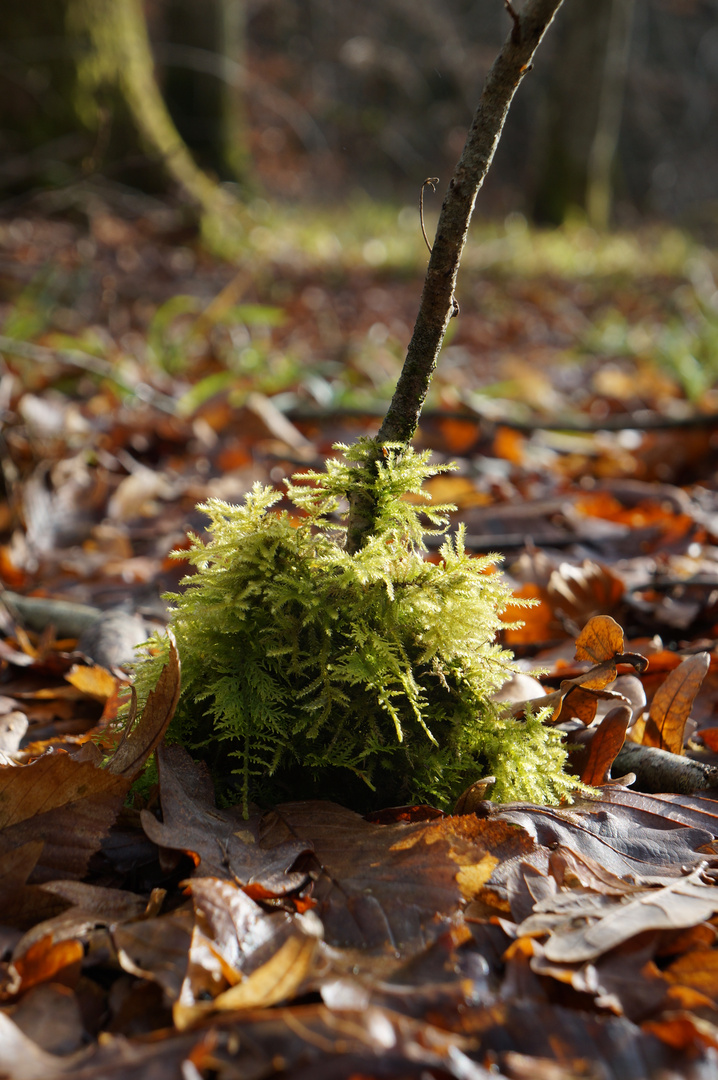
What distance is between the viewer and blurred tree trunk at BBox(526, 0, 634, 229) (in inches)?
528

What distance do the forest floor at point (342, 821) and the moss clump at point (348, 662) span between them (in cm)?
7

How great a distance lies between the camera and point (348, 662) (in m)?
1.17

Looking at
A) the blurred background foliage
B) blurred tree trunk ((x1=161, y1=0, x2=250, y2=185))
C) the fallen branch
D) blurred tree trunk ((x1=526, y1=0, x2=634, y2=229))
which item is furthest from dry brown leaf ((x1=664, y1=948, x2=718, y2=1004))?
blurred tree trunk ((x1=526, y1=0, x2=634, y2=229))

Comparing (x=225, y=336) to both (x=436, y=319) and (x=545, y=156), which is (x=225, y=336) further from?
(x=545, y=156)

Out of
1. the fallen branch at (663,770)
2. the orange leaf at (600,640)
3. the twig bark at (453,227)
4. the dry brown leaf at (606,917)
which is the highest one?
the twig bark at (453,227)

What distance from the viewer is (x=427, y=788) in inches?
47.2

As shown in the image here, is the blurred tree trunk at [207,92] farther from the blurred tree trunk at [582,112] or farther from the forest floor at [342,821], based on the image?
the forest floor at [342,821]

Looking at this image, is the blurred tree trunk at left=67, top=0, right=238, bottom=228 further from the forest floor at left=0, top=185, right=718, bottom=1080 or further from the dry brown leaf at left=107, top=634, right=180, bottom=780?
the dry brown leaf at left=107, top=634, right=180, bottom=780

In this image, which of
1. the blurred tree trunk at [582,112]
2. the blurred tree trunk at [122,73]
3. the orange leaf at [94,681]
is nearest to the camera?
the orange leaf at [94,681]

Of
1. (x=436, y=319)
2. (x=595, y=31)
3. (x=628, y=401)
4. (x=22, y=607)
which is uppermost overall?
(x=595, y=31)

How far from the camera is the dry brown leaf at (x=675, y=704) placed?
147cm

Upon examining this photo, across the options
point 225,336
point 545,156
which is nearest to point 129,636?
point 225,336

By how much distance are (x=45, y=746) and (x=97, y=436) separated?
2.35 meters

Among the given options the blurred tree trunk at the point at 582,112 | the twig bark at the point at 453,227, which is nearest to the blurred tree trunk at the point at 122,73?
the twig bark at the point at 453,227
